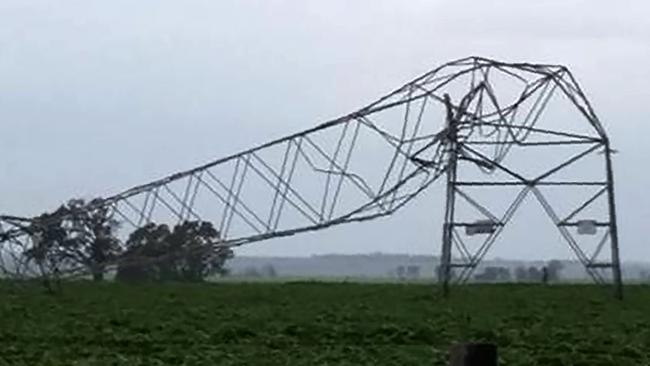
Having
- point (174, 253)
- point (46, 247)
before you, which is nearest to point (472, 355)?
point (174, 253)

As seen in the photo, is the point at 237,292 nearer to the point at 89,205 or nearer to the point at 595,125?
the point at 89,205

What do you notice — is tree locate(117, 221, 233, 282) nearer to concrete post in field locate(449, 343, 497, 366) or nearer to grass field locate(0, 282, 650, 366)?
grass field locate(0, 282, 650, 366)

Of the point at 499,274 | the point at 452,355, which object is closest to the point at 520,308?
the point at 452,355

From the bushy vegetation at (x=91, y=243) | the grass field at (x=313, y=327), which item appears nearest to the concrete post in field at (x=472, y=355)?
the grass field at (x=313, y=327)

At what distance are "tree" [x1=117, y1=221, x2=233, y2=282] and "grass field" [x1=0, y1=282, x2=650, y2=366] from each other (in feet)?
3.28

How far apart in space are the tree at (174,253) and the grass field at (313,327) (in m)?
1.00

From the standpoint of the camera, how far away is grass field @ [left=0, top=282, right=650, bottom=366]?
19502 mm

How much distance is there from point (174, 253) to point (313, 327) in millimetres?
11922

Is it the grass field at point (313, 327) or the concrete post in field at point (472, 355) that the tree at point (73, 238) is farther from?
the concrete post in field at point (472, 355)

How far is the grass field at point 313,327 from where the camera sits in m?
19.5

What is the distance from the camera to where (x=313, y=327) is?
23547mm

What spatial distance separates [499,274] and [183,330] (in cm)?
3123

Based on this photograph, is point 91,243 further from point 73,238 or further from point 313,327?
point 313,327

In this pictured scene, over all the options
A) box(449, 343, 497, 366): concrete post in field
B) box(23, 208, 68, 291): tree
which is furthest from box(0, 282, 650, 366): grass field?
box(449, 343, 497, 366): concrete post in field
